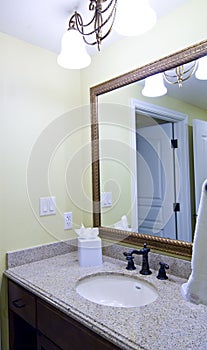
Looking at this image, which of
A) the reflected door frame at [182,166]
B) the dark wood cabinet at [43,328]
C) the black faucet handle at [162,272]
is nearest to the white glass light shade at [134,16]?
the reflected door frame at [182,166]

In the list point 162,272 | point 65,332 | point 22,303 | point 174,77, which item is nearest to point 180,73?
point 174,77

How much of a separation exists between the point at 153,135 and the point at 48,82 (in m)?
0.80

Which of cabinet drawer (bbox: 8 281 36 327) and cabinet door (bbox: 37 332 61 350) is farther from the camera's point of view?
cabinet drawer (bbox: 8 281 36 327)

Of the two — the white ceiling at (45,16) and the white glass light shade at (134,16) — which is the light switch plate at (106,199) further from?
the white glass light shade at (134,16)

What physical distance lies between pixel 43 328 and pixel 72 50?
4.51 feet

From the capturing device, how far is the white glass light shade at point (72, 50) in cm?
134

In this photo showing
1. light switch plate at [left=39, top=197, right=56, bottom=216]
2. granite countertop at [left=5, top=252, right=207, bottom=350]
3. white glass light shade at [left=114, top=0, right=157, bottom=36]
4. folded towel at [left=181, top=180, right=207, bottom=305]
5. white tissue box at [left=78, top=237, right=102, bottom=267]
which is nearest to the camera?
folded towel at [left=181, top=180, right=207, bottom=305]

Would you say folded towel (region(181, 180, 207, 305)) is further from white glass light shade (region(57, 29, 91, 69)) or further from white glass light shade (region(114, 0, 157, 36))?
white glass light shade (region(57, 29, 91, 69))

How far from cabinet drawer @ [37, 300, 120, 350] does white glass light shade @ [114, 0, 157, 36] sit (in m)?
1.27

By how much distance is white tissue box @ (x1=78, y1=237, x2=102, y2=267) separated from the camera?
1520 mm

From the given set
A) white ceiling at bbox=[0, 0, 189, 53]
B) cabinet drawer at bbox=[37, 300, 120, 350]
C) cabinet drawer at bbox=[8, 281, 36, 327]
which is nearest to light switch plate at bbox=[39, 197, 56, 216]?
cabinet drawer at bbox=[8, 281, 36, 327]

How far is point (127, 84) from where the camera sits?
1589mm

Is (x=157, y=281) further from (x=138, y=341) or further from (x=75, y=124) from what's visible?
(x=75, y=124)

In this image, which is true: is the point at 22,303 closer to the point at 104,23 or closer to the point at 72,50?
the point at 72,50
